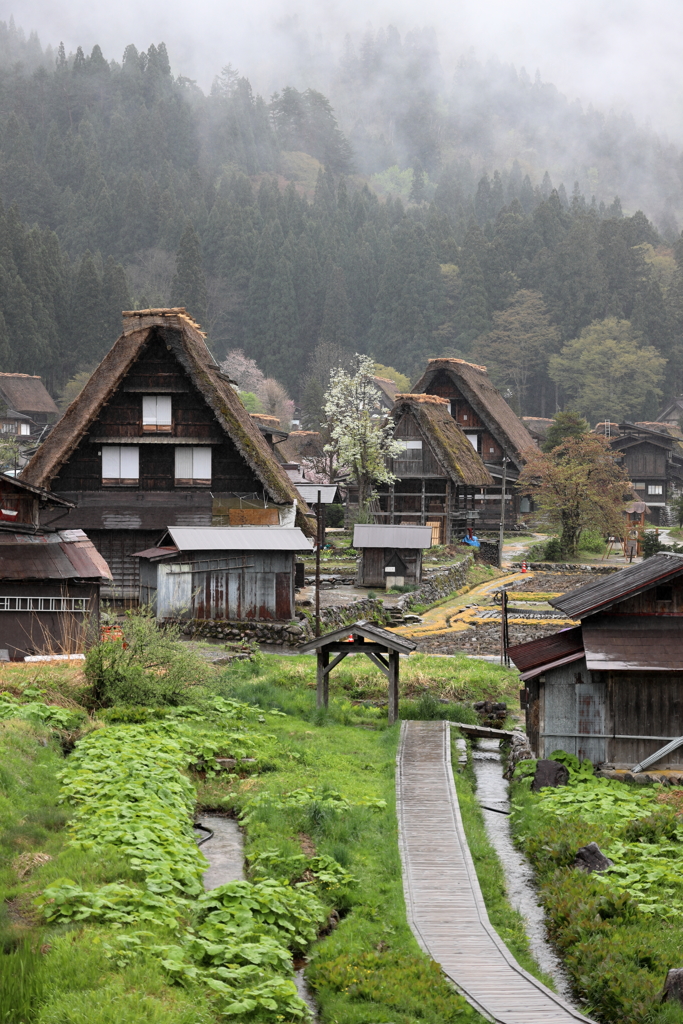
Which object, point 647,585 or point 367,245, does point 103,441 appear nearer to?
point 647,585

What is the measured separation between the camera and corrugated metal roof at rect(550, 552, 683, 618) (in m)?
18.1

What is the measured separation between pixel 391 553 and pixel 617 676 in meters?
19.2

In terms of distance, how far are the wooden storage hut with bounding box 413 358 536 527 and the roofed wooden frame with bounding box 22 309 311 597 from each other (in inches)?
949

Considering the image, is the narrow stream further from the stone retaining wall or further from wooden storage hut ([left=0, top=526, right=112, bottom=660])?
wooden storage hut ([left=0, top=526, right=112, bottom=660])

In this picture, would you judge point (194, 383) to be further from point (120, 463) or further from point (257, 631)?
point (257, 631)

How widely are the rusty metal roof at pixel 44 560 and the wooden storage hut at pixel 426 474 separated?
26.4 m

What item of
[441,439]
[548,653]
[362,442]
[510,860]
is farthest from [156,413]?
[510,860]

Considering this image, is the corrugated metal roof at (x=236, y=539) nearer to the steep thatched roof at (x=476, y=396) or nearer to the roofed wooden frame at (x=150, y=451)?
the roofed wooden frame at (x=150, y=451)

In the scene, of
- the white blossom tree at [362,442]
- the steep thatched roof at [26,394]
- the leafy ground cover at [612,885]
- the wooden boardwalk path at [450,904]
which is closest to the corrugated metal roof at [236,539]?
the wooden boardwalk path at [450,904]

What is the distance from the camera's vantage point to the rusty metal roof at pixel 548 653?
18.0 meters

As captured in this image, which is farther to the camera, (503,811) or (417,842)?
(503,811)

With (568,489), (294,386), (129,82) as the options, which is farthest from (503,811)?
(129,82)

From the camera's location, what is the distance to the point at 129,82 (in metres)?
136

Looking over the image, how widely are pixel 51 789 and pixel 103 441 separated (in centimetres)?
2061
